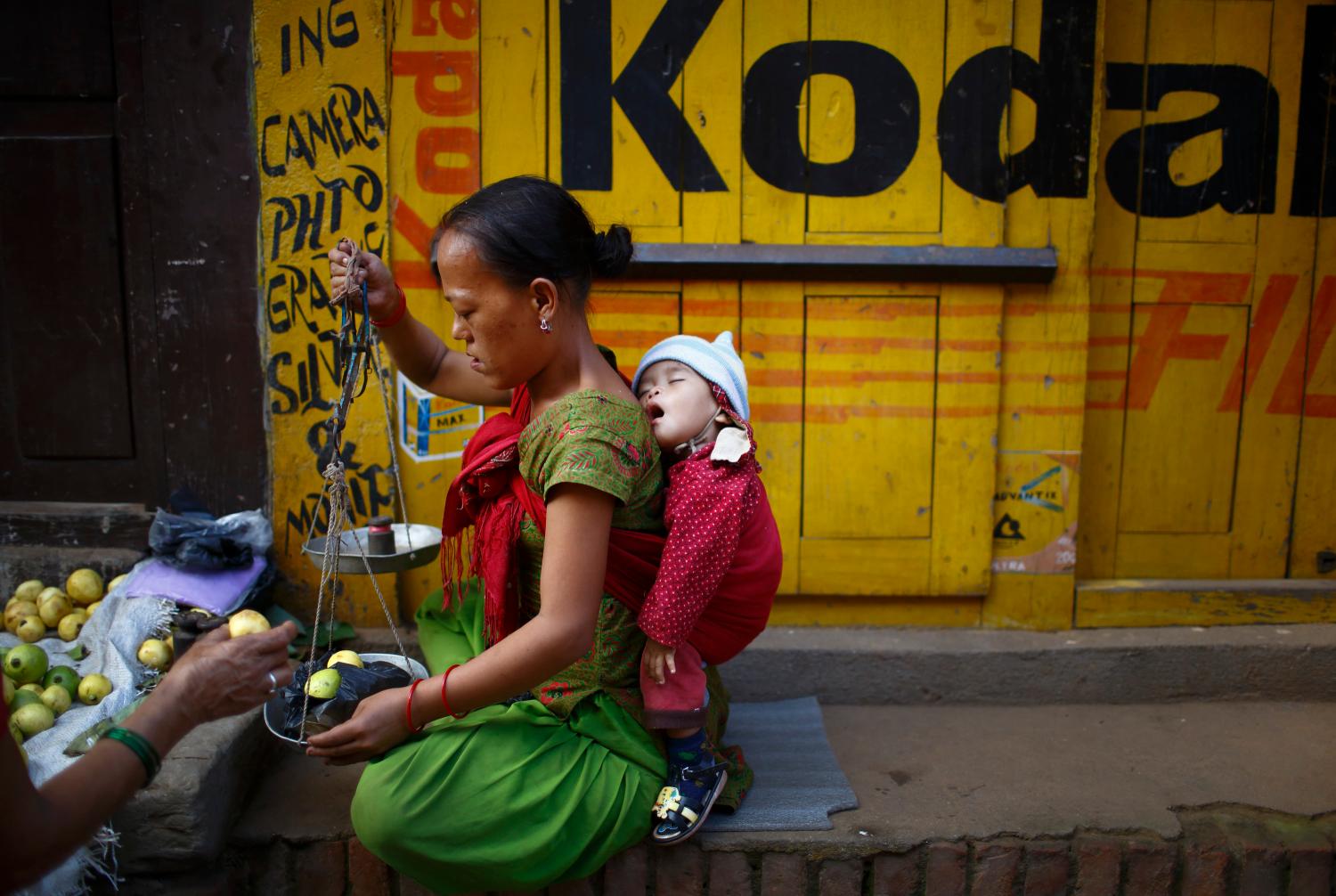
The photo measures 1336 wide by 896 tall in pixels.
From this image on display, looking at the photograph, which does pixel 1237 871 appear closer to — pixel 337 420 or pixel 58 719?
pixel 337 420

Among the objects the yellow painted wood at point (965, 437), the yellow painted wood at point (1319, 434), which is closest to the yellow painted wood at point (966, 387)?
the yellow painted wood at point (965, 437)

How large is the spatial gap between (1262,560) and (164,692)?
3.49 m

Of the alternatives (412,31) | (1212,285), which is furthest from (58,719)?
(1212,285)

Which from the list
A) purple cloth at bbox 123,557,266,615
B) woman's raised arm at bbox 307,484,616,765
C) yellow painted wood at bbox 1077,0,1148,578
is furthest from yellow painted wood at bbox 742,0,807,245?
purple cloth at bbox 123,557,266,615

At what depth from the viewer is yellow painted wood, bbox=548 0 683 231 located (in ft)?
9.71

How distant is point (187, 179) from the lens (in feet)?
9.82

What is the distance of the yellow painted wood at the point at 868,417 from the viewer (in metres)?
3.07

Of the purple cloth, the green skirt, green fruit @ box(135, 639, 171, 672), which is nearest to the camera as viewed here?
the green skirt

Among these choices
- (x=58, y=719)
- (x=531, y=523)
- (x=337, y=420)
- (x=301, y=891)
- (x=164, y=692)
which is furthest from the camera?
(x=58, y=719)

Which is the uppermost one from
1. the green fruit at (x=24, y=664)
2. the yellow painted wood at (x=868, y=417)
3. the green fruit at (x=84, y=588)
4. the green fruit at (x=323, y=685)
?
the yellow painted wood at (x=868, y=417)

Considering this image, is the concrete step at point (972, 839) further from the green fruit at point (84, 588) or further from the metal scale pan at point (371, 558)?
the green fruit at point (84, 588)

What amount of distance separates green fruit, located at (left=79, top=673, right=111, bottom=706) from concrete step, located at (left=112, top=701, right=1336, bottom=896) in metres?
0.54

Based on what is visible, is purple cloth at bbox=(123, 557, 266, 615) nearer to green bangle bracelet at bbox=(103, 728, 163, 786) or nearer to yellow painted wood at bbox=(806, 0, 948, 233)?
green bangle bracelet at bbox=(103, 728, 163, 786)

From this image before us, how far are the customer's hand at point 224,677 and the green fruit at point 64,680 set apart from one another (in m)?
1.35
